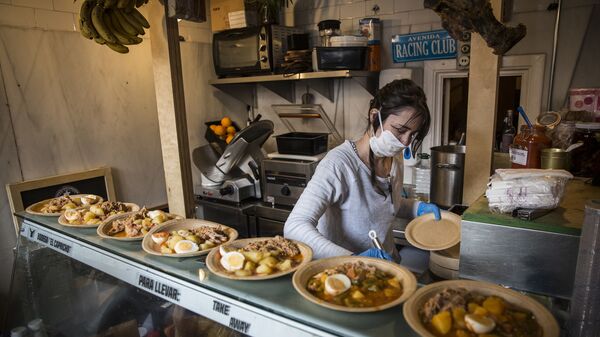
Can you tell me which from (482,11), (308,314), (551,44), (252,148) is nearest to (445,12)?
(482,11)

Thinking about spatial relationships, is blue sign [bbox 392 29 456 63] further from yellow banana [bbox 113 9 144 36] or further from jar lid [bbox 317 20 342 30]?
yellow banana [bbox 113 9 144 36]

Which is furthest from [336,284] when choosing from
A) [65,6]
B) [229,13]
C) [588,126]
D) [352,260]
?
[229,13]

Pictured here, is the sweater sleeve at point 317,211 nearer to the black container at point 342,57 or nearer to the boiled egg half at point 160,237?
the boiled egg half at point 160,237

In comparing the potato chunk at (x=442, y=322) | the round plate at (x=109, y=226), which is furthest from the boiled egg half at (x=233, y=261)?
the potato chunk at (x=442, y=322)

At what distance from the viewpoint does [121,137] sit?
334 centimetres

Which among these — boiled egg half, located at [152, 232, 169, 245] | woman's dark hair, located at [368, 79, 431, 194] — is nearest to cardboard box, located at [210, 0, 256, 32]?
woman's dark hair, located at [368, 79, 431, 194]

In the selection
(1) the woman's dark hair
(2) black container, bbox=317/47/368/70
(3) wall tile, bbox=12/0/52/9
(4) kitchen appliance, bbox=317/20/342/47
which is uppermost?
(3) wall tile, bbox=12/0/52/9

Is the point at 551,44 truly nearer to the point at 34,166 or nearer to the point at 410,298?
the point at 410,298

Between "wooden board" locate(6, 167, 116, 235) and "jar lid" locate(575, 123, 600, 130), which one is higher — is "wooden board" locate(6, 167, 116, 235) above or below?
below

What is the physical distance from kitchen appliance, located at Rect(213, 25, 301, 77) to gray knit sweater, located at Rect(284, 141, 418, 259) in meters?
1.95

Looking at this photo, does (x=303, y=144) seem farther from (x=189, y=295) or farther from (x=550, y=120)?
(x=189, y=295)

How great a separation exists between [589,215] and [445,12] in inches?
37.5

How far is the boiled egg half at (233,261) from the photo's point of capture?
121cm

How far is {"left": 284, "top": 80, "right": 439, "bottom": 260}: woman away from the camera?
158 centimetres
